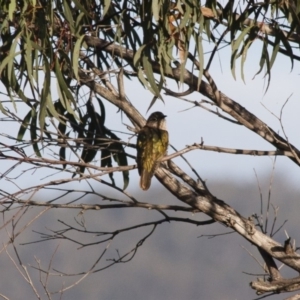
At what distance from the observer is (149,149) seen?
7.00 meters

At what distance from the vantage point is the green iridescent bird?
6.58 meters

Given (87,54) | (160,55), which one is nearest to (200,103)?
(160,55)

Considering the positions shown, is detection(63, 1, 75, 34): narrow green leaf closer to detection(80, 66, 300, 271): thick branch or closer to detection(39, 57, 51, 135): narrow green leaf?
detection(39, 57, 51, 135): narrow green leaf

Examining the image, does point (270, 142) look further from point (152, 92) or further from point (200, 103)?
point (152, 92)

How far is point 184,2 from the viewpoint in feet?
17.6

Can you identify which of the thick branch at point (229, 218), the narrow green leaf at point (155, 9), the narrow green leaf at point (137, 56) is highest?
the narrow green leaf at point (155, 9)

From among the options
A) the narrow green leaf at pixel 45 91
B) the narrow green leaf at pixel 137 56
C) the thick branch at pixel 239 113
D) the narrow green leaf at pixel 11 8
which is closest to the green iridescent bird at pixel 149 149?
the thick branch at pixel 239 113

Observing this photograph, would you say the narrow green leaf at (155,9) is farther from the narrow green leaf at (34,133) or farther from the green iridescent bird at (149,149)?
the green iridescent bird at (149,149)

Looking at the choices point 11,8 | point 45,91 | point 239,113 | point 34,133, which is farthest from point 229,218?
point 11,8

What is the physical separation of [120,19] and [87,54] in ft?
2.70

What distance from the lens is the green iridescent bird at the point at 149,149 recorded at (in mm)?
6578

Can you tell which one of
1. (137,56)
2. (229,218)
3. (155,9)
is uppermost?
(155,9)

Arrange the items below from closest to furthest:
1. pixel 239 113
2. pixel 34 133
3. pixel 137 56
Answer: pixel 137 56
pixel 239 113
pixel 34 133

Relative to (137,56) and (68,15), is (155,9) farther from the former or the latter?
(68,15)
